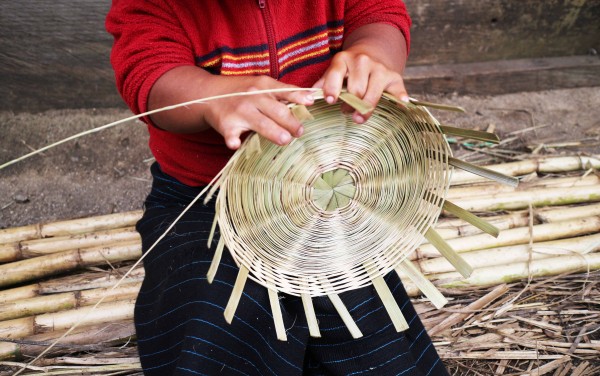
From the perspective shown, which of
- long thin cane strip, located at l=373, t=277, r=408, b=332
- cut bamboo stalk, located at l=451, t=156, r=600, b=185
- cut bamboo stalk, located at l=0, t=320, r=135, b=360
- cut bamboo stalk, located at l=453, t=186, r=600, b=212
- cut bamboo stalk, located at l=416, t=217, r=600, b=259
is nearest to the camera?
long thin cane strip, located at l=373, t=277, r=408, b=332

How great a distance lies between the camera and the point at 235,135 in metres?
0.80

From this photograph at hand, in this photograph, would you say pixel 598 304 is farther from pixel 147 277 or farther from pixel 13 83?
pixel 13 83

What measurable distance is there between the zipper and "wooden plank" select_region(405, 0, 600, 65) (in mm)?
1246

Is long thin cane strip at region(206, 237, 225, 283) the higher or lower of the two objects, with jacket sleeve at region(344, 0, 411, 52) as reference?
lower

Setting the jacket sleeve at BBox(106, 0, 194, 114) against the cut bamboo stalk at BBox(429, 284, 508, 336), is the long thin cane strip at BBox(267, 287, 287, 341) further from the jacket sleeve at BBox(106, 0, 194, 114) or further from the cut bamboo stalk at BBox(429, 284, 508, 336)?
the cut bamboo stalk at BBox(429, 284, 508, 336)

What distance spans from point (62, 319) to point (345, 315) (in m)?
0.73

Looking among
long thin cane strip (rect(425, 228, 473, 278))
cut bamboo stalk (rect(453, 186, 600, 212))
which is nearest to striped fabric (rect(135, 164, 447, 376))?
long thin cane strip (rect(425, 228, 473, 278))

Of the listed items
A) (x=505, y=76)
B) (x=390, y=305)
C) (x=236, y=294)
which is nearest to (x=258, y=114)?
(x=236, y=294)

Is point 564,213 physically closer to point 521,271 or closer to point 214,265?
point 521,271

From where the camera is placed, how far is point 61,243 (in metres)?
1.51

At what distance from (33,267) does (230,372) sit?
2.57ft

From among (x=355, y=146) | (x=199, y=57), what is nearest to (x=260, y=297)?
(x=355, y=146)

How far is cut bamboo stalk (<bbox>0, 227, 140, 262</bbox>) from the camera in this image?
150 centimetres

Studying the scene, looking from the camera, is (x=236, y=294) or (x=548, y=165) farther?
(x=548, y=165)
